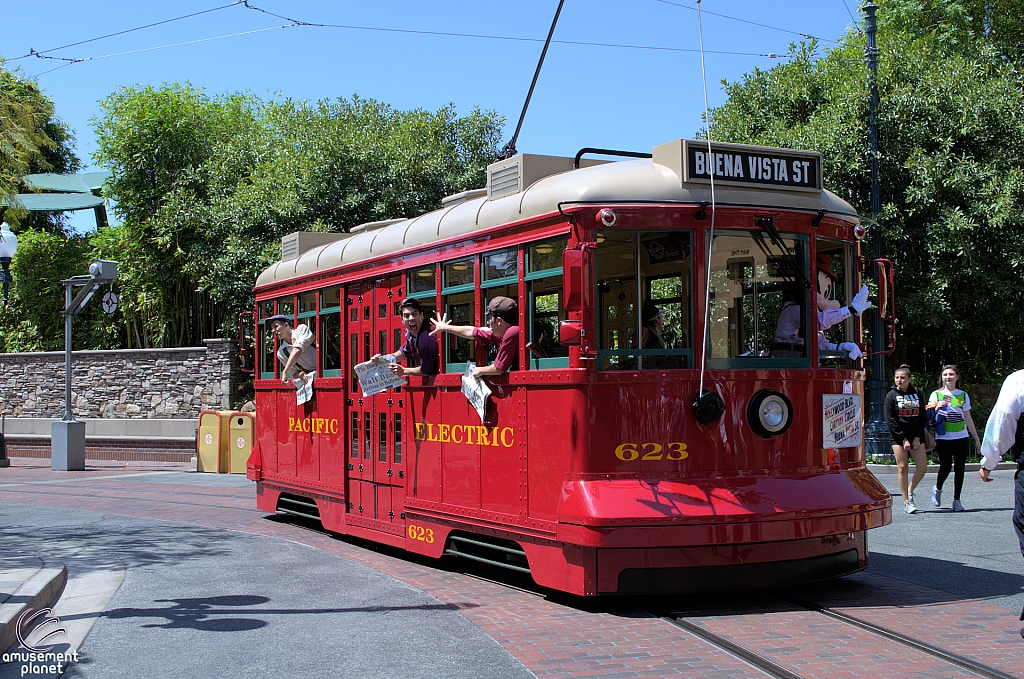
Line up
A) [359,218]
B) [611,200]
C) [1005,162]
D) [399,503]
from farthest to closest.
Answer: [359,218] → [1005,162] → [399,503] → [611,200]

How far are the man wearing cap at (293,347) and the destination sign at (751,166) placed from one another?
5.75 metres

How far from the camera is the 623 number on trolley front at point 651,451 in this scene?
283 inches

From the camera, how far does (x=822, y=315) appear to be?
25.8ft

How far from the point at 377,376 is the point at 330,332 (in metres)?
1.94

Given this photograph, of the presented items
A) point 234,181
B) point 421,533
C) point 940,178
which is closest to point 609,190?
point 421,533

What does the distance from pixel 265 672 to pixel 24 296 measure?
105 feet

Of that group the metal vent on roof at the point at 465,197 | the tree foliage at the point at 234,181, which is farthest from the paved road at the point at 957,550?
A: the tree foliage at the point at 234,181

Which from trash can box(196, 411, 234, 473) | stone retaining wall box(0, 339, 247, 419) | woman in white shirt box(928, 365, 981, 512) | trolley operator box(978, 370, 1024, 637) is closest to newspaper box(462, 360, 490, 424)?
trolley operator box(978, 370, 1024, 637)

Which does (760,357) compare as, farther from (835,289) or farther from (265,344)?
(265,344)

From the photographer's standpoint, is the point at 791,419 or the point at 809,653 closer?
the point at 809,653

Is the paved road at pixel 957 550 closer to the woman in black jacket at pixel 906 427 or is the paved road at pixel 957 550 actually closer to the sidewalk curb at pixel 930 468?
the woman in black jacket at pixel 906 427

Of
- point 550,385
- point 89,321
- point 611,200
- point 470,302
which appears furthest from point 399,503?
point 89,321

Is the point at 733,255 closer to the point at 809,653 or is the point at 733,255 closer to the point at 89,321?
the point at 809,653

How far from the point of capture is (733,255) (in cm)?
766
